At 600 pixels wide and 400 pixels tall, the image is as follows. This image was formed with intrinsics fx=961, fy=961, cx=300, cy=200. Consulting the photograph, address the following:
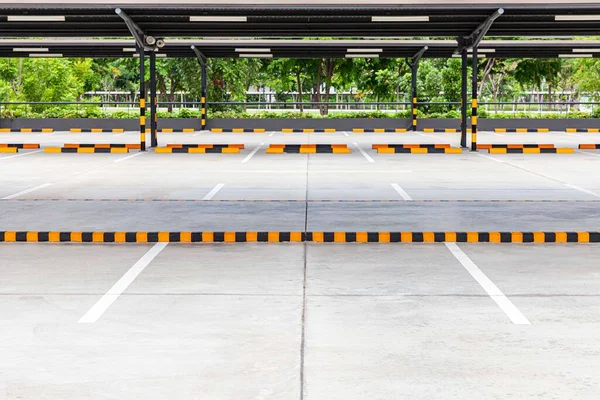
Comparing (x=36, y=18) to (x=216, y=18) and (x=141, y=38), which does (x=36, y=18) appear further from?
(x=216, y=18)

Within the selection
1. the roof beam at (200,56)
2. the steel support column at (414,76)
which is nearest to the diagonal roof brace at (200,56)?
the roof beam at (200,56)

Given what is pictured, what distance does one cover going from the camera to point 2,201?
14.4 m

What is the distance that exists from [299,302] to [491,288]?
5.62 ft

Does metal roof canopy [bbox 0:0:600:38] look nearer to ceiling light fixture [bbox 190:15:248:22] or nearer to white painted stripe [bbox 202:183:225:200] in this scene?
ceiling light fixture [bbox 190:15:248:22]

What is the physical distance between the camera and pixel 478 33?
25.7 meters

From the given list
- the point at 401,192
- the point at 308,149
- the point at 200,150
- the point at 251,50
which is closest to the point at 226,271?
the point at 401,192

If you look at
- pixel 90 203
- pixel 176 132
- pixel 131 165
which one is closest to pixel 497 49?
pixel 176 132

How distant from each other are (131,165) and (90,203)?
7926 millimetres

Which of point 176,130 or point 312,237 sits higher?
point 176,130

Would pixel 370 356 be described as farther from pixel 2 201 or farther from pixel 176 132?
pixel 176 132

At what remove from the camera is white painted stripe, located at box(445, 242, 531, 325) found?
701 cm

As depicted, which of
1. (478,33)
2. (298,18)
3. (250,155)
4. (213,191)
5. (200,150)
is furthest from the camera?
(200,150)

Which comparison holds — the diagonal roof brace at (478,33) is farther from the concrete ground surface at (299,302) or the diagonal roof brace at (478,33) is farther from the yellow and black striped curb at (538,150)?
the concrete ground surface at (299,302)

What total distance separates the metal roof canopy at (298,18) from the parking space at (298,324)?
13542mm
